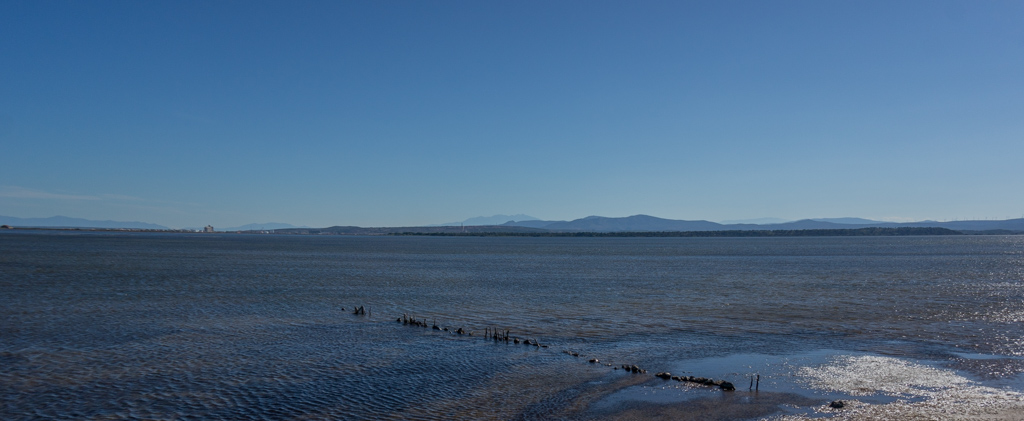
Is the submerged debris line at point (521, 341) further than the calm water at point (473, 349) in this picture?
Yes

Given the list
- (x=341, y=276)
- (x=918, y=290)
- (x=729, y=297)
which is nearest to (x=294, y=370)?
(x=729, y=297)

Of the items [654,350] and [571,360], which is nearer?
[571,360]

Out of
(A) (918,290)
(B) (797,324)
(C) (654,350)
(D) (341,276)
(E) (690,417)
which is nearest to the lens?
(E) (690,417)

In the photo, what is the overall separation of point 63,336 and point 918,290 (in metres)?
45.8

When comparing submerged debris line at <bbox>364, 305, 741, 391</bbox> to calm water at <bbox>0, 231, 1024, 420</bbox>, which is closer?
calm water at <bbox>0, 231, 1024, 420</bbox>

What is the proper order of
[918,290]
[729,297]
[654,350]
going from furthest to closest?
[918,290], [729,297], [654,350]

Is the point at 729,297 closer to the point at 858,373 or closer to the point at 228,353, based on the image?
the point at 858,373

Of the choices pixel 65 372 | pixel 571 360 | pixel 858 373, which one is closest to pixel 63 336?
pixel 65 372

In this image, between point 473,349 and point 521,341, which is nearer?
point 473,349

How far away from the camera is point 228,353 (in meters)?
19.2

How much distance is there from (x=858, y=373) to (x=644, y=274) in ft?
123

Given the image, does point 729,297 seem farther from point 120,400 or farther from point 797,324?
point 120,400

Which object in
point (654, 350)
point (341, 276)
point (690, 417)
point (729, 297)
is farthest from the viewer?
point (341, 276)

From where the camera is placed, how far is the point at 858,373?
1725 cm
